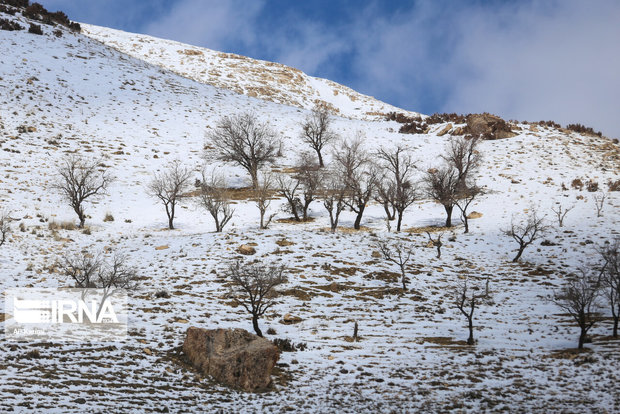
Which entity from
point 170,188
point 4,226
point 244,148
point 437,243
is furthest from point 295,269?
point 244,148

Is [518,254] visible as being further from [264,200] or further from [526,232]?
[264,200]

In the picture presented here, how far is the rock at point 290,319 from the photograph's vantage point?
16.0m

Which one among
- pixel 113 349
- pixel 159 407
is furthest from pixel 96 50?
pixel 159 407

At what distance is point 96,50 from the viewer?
185 ft

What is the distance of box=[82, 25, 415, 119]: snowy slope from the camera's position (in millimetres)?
76688

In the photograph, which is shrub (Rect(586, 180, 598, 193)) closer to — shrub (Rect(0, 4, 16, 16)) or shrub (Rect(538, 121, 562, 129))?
shrub (Rect(538, 121, 562, 129))

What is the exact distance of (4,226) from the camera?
72.2 feet

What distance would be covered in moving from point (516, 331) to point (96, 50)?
64337 millimetres

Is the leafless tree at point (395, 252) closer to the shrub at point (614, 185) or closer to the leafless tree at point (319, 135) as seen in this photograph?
the leafless tree at point (319, 135)

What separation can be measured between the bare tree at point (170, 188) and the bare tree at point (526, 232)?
24009 mm

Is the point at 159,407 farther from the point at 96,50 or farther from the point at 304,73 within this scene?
the point at 304,73

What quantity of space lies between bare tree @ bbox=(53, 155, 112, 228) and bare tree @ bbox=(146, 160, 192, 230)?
3676 millimetres

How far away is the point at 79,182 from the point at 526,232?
33.6 meters

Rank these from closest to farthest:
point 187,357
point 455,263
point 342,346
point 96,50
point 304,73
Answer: point 187,357, point 342,346, point 455,263, point 96,50, point 304,73
